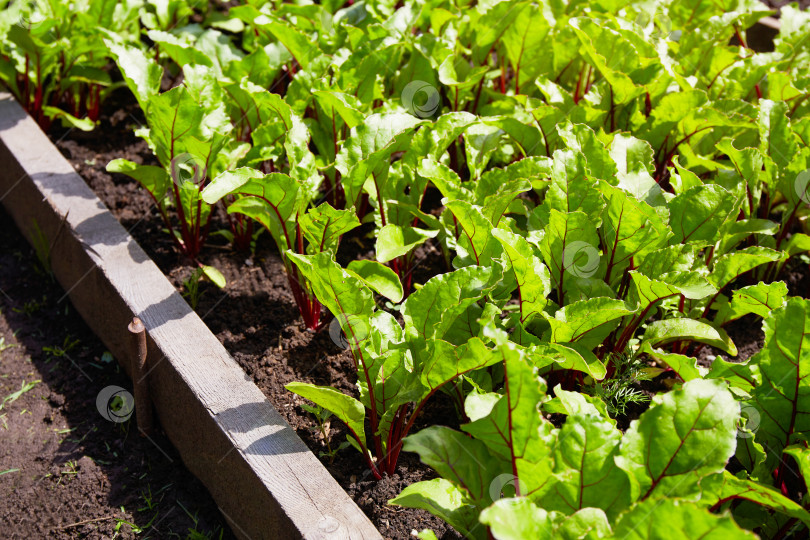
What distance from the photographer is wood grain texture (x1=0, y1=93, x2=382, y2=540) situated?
1812 millimetres

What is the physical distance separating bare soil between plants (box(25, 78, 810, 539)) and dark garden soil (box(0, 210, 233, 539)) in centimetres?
38

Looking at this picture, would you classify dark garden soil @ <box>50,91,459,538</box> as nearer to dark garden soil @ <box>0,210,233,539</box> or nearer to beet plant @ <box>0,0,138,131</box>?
beet plant @ <box>0,0,138,131</box>

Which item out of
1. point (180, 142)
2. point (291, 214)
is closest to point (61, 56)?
point (180, 142)

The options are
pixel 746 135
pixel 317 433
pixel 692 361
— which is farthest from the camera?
pixel 746 135

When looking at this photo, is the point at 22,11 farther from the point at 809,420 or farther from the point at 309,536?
the point at 809,420

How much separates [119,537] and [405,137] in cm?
142

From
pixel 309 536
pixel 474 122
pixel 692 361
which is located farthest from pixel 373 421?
pixel 474 122

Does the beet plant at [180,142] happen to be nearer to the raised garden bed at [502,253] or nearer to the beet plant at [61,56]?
the raised garden bed at [502,253]

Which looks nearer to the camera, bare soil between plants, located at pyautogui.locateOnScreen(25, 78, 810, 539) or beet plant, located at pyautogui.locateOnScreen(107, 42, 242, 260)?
bare soil between plants, located at pyautogui.locateOnScreen(25, 78, 810, 539)

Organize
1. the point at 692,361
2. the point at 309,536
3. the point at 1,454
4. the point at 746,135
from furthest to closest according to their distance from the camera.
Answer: the point at 746,135
the point at 1,454
the point at 692,361
the point at 309,536

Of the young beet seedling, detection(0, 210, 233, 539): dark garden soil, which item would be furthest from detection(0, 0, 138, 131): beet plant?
the young beet seedling

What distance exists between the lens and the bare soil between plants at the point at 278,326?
198 cm

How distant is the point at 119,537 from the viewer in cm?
212

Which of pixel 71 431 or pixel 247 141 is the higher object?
pixel 247 141
